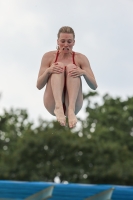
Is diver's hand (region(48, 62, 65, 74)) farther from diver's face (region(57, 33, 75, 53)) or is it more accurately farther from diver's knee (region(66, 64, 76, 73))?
diver's face (region(57, 33, 75, 53))

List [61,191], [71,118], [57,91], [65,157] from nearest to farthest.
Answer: [71,118] → [57,91] → [61,191] → [65,157]

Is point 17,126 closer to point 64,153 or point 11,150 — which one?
point 11,150

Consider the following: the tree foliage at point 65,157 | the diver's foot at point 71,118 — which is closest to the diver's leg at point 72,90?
the diver's foot at point 71,118

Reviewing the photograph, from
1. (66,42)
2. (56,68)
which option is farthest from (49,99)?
(66,42)

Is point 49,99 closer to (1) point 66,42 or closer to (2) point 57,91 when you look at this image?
(2) point 57,91

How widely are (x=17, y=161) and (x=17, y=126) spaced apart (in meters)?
5.07

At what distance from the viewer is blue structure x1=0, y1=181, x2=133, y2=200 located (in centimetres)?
1761

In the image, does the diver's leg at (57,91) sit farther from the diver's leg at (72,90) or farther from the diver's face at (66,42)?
the diver's face at (66,42)

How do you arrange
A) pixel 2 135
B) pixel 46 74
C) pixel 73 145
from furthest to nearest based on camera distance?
pixel 2 135 < pixel 73 145 < pixel 46 74

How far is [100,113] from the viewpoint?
52500 mm

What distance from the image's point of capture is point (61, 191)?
58.9 feet

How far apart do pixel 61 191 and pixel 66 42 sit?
643 cm

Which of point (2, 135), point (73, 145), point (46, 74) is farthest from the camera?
point (2, 135)

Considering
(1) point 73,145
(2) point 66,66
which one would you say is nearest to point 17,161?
(1) point 73,145
